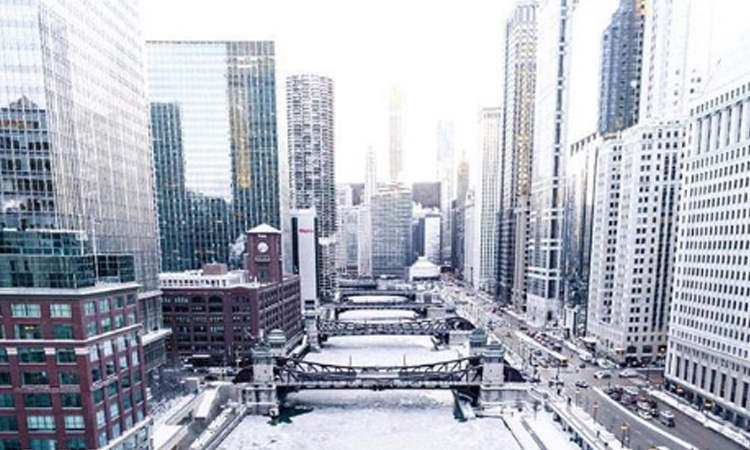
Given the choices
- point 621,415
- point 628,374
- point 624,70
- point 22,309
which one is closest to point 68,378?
point 22,309

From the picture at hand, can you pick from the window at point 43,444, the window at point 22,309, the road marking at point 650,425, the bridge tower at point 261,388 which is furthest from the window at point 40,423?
the road marking at point 650,425

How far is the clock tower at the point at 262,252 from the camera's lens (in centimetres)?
11938

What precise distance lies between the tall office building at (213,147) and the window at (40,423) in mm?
113565

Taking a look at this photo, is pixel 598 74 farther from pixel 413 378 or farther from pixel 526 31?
pixel 413 378

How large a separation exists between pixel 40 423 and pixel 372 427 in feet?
172

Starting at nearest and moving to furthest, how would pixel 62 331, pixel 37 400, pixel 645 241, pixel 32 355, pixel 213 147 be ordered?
pixel 62 331, pixel 32 355, pixel 37 400, pixel 645 241, pixel 213 147

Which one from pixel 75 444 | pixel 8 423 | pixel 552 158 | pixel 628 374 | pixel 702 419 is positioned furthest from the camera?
pixel 552 158

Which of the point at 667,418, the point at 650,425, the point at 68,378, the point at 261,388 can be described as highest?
the point at 68,378

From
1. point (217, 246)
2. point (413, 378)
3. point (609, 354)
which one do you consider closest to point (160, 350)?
point (413, 378)

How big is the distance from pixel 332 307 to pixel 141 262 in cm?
11315

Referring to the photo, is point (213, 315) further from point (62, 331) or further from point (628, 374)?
point (628, 374)

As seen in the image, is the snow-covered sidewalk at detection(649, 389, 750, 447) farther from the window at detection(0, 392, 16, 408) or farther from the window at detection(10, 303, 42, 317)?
the window at detection(0, 392, 16, 408)

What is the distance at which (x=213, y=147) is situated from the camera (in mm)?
157250

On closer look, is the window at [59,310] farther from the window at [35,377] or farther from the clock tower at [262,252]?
the clock tower at [262,252]
